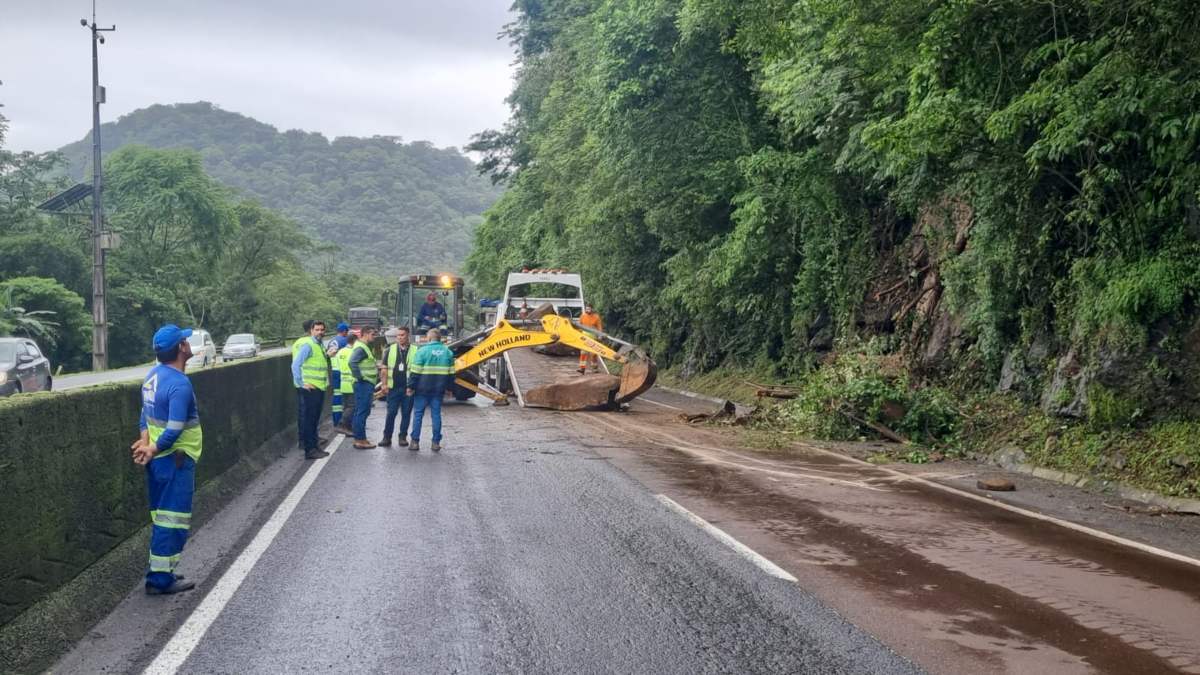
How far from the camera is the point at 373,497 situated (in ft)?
34.1

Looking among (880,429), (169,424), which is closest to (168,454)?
(169,424)

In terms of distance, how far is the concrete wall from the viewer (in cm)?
573

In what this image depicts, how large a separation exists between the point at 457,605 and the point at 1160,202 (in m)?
9.17

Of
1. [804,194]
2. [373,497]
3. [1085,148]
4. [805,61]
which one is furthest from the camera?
[804,194]

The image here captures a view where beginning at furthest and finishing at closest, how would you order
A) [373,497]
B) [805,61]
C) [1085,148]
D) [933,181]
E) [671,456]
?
[805,61], [933,181], [671,456], [1085,148], [373,497]

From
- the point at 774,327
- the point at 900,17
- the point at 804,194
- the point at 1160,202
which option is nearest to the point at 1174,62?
the point at 1160,202

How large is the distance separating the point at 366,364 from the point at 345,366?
3.89 feet

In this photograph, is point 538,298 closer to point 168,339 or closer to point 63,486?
point 168,339

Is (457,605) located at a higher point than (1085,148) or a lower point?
lower

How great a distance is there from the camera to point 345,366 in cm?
1627

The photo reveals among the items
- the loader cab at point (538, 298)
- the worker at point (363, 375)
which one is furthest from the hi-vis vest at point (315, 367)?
the loader cab at point (538, 298)

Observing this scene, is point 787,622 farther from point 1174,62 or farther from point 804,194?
point 804,194

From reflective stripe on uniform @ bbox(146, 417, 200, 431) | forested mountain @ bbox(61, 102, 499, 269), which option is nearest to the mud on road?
reflective stripe on uniform @ bbox(146, 417, 200, 431)

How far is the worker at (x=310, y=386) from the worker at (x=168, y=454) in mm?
6686
